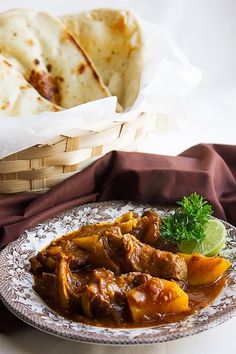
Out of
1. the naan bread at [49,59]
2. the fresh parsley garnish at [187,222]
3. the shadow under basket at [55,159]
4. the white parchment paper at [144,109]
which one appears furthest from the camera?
the naan bread at [49,59]

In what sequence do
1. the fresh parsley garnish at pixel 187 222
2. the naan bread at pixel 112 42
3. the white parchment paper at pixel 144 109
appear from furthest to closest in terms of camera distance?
1. the naan bread at pixel 112 42
2. the white parchment paper at pixel 144 109
3. the fresh parsley garnish at pixel 187 222

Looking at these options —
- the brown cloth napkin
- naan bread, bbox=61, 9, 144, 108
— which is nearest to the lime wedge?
the brown cloth napkin

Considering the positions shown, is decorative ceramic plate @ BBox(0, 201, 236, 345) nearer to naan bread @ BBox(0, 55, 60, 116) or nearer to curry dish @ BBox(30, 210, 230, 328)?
curry dish @ BBox(30, 210, 230, 328)

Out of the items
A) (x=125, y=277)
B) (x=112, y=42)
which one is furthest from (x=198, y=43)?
(x=125, y=277)

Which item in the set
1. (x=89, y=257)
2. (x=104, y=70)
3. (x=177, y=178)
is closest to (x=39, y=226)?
(x=89, y=257)

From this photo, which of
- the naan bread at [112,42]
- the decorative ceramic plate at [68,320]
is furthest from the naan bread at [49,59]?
the decorative ceramic plate at [68,320]

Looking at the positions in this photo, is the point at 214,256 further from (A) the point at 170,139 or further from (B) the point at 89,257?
(A) the point at 170,139

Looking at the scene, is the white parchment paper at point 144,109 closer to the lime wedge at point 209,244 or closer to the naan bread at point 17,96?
the naan bread at point 17,96
